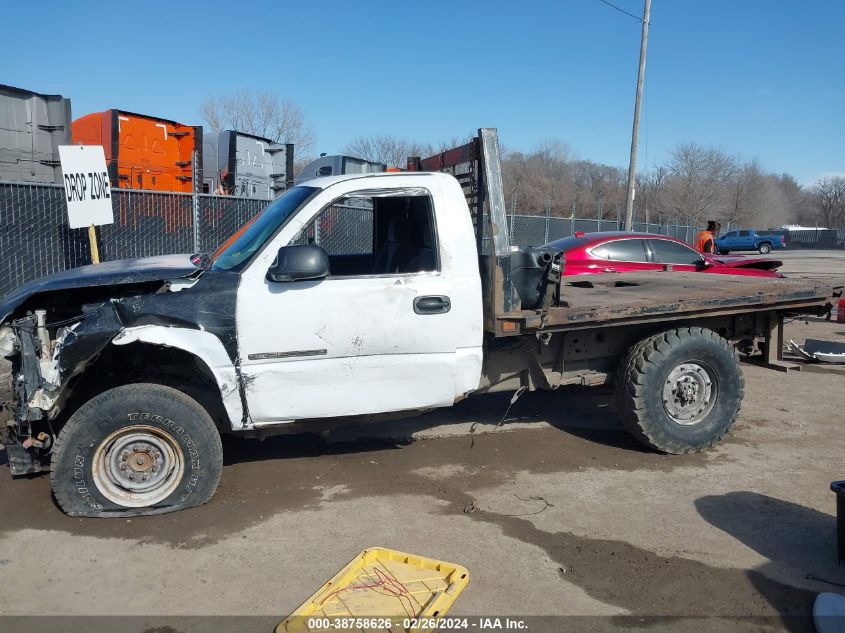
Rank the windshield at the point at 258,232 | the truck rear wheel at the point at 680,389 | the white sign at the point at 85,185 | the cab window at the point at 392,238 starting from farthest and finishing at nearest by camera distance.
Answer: the white sign at the point at 85,185 < the truck rear wheel at the point at 680,389 < the cab window at the point at 392,238 < the windshield at the point at 258,232

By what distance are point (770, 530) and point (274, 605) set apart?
115 inches

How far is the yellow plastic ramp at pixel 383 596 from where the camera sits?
3197mm

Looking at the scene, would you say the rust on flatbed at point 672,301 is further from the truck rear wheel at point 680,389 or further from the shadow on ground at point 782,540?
the shadow on ground at point 782,540

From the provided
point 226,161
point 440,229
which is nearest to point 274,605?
point 440,229

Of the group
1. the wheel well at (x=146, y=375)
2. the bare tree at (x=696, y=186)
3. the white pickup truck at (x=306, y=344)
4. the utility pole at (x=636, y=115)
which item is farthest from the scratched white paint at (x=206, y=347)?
the bare tree at (x=696, y=186)

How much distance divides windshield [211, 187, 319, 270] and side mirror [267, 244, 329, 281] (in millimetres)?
338

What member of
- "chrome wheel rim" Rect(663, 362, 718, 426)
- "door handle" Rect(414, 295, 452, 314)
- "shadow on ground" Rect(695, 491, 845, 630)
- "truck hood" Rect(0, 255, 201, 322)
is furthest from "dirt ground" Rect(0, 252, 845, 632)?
"truck hood" Rect(0, 255, 201, 322)

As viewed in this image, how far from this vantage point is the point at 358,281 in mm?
4648

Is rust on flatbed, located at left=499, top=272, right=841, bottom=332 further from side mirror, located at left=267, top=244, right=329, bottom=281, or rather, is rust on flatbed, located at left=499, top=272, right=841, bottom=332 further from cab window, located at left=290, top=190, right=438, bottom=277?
side mirror, located at left=267, top=244, right=329, bottom=281

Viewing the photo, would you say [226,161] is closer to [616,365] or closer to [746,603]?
[616,365]

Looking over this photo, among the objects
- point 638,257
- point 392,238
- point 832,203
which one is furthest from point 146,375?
point 832,203

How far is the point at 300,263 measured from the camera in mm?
4297

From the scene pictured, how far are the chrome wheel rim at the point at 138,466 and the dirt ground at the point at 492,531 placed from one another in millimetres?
167

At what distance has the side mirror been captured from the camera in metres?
4.30
